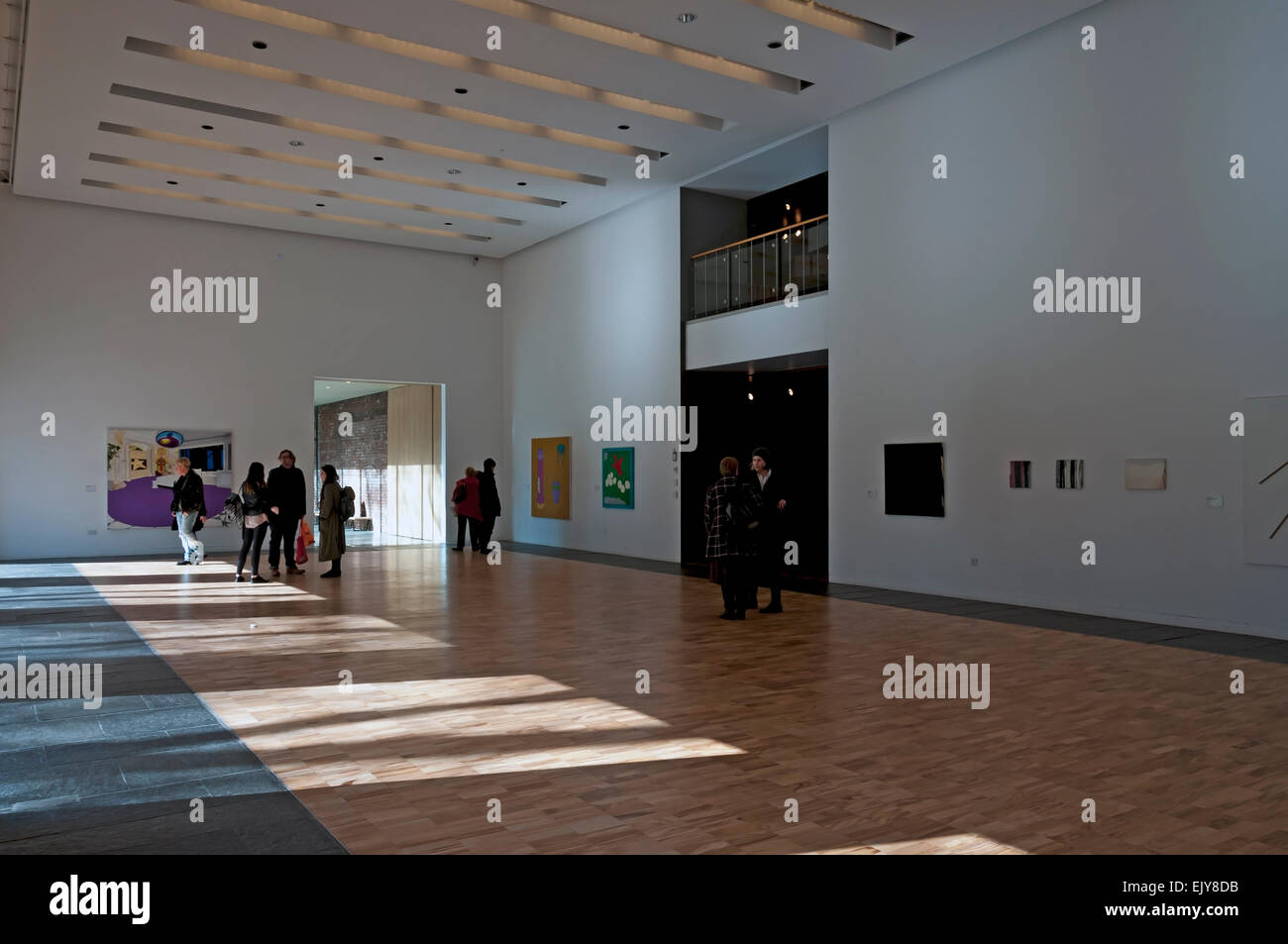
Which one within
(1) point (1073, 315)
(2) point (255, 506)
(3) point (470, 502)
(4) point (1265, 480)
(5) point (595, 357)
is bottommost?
(3) point (470, 502)

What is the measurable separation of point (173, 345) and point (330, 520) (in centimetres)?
798

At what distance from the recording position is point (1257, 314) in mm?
9234

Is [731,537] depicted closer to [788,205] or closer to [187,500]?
[788,205]

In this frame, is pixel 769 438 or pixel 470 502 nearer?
pixel 769 438

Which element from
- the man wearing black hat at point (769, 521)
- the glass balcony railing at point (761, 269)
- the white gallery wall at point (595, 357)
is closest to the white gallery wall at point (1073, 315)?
the glass balcony railing at point (761, 269)

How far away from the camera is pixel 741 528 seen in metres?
10.0

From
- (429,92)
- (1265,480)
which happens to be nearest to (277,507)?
(429,92)

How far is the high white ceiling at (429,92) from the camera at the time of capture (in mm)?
11164

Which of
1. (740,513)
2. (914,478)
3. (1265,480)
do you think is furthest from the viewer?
(914,478)

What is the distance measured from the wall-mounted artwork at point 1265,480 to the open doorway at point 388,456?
16854 millimetres

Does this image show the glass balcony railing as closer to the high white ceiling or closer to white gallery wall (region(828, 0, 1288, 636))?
white gallery wall (region(828, 0, 1288, 636))

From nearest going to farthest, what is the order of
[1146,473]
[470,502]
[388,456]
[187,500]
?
[1146,473], [187,500], [470,502], [388,456]

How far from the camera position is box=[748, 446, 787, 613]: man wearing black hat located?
33.7ft

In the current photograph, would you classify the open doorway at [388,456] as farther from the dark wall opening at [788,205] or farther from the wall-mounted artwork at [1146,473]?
the wall-mounted artwork at [1146,473]
